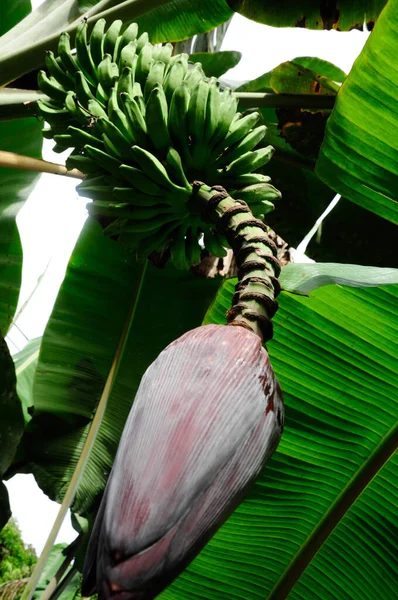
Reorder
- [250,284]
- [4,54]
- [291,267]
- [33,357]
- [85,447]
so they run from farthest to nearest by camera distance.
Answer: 1. [33,357]
2. [85,447]
3. [4,54]
4. [291,267]
5. [250,284]

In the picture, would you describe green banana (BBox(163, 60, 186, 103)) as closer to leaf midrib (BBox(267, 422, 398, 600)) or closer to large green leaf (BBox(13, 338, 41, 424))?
leaf midrib (BBox(267, 422, 398, 600))

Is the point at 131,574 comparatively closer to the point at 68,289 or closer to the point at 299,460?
the point at 299,460

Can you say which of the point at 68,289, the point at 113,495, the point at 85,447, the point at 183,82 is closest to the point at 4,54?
the point at 68,289

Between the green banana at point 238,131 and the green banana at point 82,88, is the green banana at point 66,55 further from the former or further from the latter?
the green banana at point 238,131

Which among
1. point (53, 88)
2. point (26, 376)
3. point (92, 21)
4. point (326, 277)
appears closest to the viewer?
point (326, 277)

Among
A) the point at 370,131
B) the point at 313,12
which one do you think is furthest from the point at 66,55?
the point at 313,12

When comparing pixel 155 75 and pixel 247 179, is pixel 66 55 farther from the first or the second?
pixel 247 179

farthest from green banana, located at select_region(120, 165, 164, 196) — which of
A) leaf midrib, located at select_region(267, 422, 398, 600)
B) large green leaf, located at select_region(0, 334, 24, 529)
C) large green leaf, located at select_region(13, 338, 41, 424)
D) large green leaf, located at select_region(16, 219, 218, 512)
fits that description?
large green leaf, located at select_region(13, 338, 41, 424)
